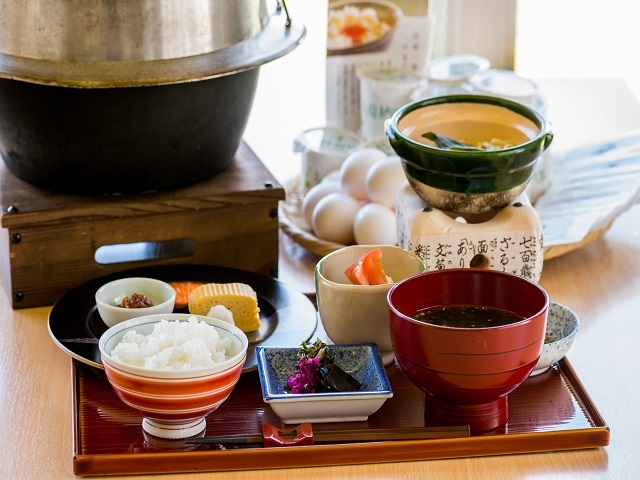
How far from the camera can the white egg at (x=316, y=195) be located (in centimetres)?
163

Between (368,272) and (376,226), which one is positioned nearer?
(368,272)

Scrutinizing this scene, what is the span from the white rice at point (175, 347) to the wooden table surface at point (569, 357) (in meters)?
0.12

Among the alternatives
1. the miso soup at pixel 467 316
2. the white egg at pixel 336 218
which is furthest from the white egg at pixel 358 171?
the miso soup at pixel 467 316

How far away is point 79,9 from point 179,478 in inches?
23.5

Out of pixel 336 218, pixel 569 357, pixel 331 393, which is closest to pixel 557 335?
Answer: pixel 569 357

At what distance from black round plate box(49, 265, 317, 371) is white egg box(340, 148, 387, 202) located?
25 centimetres

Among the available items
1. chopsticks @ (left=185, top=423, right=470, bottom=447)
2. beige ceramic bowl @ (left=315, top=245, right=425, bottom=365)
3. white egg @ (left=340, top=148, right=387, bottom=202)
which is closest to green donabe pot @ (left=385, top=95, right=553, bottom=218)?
beige ceramic bowl @ (left=315, top=245, right=425, bottom=365)

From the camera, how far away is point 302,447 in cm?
107

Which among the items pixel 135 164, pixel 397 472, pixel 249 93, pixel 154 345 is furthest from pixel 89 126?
pixel 397 472

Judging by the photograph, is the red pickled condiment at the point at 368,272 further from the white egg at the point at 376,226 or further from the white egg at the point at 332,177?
the white egg at the point at 332,177

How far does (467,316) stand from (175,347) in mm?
319

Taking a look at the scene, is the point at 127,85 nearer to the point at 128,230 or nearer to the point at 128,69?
the point at 128,69

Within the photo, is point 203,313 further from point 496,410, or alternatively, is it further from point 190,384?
point 496,410

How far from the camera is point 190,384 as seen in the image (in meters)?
1.03
